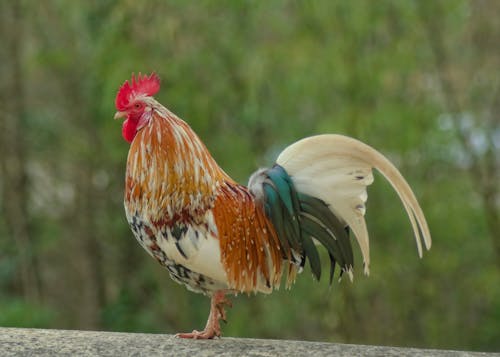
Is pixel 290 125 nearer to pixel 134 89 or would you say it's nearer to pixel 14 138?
pixel 14 138

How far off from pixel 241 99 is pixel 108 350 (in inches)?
136

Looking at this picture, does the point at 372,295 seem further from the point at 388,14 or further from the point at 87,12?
the point at 87,12

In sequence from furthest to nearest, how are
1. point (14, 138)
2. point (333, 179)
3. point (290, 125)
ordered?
point (14, 138), point (290, 125), point (333, 179)

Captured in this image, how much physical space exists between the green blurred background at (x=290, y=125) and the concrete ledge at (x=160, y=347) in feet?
8.52

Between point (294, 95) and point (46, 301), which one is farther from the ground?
point (294, 95)

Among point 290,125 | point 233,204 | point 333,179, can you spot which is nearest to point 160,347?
point 233,204

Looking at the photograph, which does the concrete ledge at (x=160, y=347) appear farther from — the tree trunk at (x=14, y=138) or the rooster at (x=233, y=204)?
the tree trunk at (x=14, y=138)

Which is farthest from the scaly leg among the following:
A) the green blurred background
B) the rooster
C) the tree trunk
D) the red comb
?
the tree trunk

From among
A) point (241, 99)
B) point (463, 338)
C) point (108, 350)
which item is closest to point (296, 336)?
point (463, 338)

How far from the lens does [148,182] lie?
268cm

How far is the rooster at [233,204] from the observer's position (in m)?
2.66

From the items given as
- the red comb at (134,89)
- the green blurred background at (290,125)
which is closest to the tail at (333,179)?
the red comb at (134,89)

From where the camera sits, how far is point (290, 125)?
239 inches

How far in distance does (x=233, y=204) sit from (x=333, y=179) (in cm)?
33
